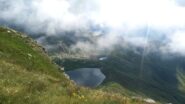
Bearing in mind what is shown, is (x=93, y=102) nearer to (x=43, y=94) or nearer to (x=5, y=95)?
(x=43, y=94)

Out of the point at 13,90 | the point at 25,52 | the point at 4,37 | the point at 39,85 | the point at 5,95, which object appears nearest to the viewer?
the point at 5,95

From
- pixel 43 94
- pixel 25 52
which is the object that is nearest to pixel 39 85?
pixel 43 94

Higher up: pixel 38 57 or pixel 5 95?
pixel 5 95

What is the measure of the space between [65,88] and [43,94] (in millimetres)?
2717

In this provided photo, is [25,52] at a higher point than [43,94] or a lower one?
lower

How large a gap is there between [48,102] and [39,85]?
3.20m

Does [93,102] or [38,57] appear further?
[38,57]

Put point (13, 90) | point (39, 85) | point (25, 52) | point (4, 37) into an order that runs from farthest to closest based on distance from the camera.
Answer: point (4, 37) → point (25, 52) → point (39, 85) → point (13, 90)

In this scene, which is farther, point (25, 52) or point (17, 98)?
point (25, 52)

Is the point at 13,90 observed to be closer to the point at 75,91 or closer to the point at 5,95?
the point at 5,95

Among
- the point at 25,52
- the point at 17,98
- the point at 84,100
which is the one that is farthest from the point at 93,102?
the point at 25,52

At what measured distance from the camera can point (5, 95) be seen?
16.8 meters

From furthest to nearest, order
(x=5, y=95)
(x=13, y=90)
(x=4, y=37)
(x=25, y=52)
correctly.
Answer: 1. (x=4, y=37)
2. (x=25, y=52)
3. (x=13, y=90)
4. (x=5, y=95)

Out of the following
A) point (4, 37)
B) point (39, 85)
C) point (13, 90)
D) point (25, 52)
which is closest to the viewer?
point (13, 90)
